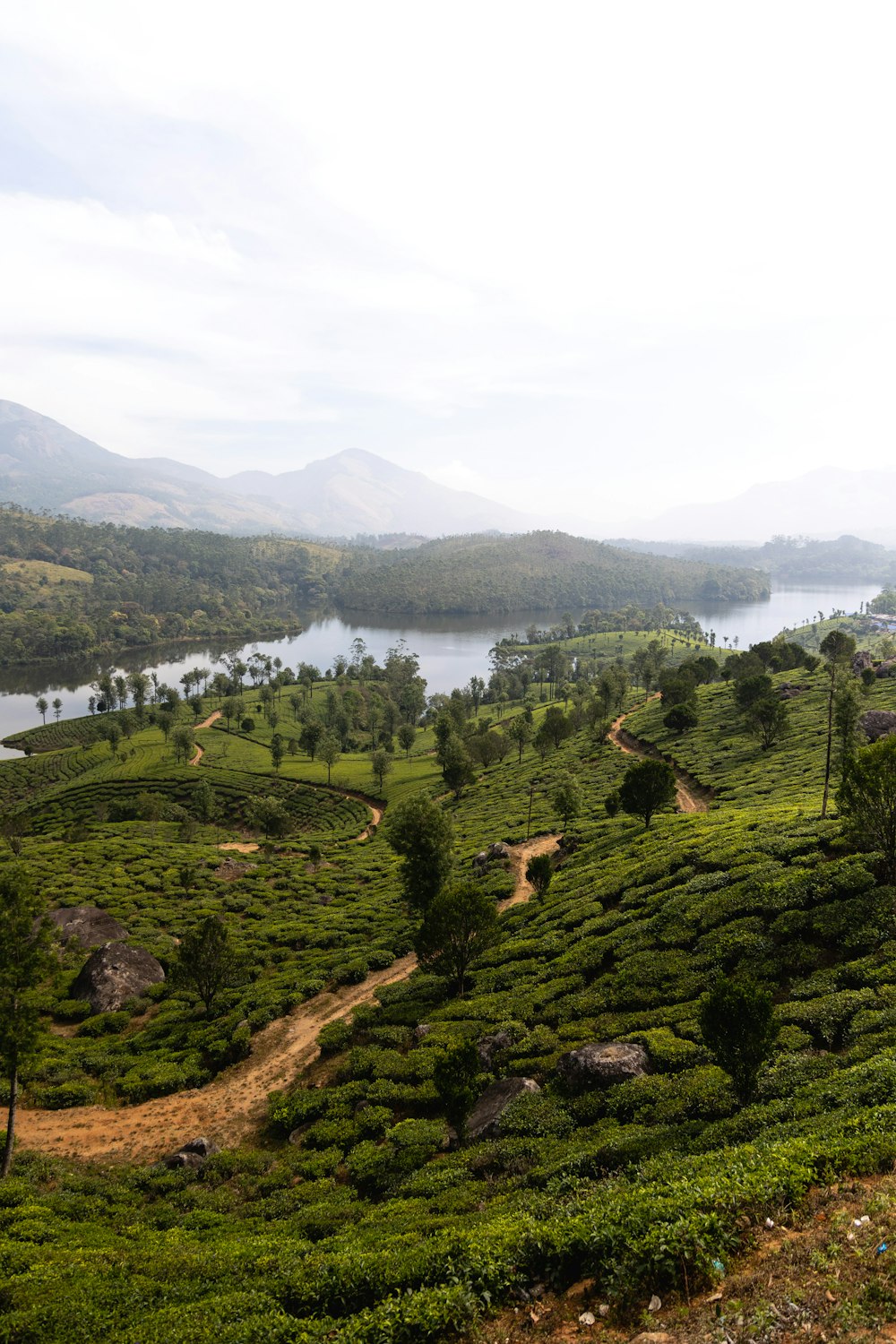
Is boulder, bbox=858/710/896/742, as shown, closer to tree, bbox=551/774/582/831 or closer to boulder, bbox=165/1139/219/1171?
tree, bbox=551/774/582/831

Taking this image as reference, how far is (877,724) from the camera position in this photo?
57188 millimetres

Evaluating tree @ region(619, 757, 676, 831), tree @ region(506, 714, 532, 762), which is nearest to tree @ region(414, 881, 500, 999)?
tree @ region(619, 757, 676, 831)

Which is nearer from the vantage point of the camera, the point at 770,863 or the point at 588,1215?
the point at 588,1215

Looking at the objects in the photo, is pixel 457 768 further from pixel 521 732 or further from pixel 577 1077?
pixel 577 1077

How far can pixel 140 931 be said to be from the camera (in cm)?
4553

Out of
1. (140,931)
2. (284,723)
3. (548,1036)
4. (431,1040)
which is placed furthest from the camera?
(284,723)

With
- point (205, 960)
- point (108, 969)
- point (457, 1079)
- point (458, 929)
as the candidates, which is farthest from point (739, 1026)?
point (108, 969)

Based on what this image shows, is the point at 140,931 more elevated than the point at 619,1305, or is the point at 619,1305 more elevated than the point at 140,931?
the point at 619,1305

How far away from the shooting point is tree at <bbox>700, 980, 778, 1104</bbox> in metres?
15.6

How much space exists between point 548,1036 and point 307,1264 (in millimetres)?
12709

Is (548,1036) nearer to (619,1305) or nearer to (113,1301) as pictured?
(619,1305)

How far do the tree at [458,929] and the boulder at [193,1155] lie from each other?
41.1 ft

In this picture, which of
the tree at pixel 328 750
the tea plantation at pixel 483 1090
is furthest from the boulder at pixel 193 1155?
the tree at pixel 328 750

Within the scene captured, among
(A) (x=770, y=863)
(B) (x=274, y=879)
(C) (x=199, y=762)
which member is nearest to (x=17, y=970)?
(A) (x=770, y=863)
